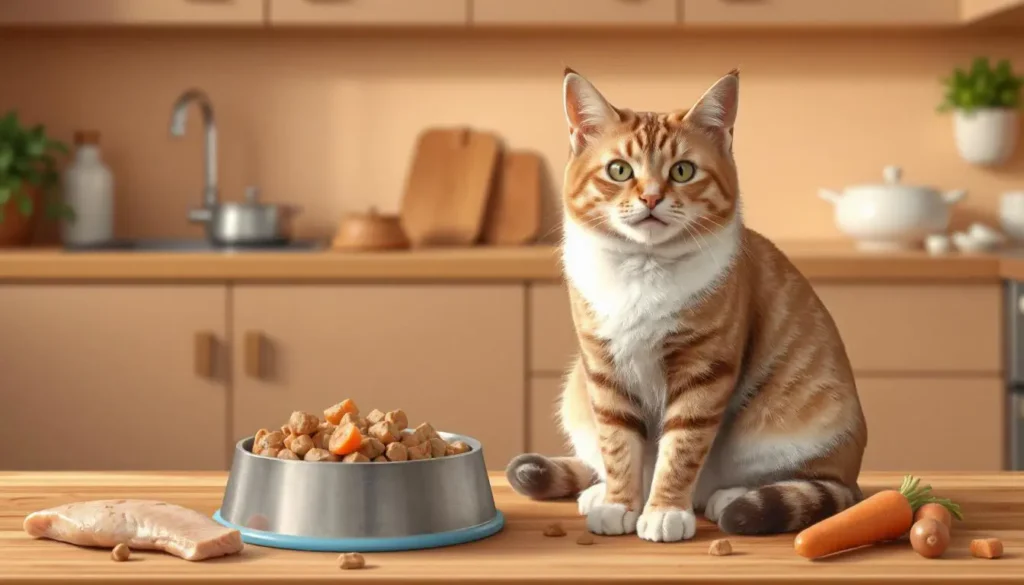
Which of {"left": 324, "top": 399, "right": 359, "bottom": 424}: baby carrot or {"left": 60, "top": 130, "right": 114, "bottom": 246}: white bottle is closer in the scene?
{"left": 324, "top": 399, "right": 359, "bottom": 424}: baby carrot

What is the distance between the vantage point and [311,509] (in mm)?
1069

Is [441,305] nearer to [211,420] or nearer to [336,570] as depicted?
[211,420]

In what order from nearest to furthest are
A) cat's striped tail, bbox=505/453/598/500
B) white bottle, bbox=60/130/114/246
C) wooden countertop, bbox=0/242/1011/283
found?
cat's striped tail, bbox=505/453/598/500
wooden countertop, bbox=0/242/1011/283
white bottle, bbox=60/130/114/246

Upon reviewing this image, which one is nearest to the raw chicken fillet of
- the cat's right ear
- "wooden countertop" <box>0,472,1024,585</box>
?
"wooden countertop" <box>0,472,1024,585</box>

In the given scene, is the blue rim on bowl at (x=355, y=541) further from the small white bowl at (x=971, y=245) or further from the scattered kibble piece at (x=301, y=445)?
the small white bowl at (x=971, y=245)

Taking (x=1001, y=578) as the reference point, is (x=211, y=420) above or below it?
below

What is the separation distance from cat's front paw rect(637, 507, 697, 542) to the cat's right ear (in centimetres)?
35

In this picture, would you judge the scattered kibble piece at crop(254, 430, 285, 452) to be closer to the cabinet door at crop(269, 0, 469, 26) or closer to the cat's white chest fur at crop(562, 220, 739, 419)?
the cat's white chest fur at crop(562, 220, 739, 419)

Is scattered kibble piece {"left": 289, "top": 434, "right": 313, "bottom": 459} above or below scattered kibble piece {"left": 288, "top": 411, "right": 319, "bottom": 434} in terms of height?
below

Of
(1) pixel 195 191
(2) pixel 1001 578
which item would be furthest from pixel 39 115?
(2) pixel 1001 578

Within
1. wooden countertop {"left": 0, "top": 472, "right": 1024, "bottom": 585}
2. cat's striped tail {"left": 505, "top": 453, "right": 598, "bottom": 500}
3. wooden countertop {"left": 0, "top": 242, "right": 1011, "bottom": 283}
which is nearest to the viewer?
wooden countertop {"left": 0, "top": 472, "right": 1024, "bottom": 585}

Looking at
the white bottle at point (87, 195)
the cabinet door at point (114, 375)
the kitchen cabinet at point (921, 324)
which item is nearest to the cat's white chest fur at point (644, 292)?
the kitchen cabinet at point (921, 324)

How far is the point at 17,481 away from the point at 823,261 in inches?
80.6

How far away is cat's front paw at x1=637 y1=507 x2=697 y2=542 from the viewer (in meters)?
1.11
